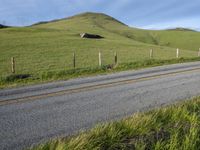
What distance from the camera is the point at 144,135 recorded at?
5418 millimetres

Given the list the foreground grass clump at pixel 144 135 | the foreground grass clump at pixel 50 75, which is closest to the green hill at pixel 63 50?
the foreground grass clump at pixel 50 75

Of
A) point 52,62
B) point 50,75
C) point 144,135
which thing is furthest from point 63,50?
point 144,135

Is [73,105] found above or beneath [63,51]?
beneath

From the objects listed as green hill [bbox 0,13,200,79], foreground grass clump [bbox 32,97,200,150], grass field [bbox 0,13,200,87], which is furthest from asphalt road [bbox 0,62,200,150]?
green hill [bbox 0,13,200,79]

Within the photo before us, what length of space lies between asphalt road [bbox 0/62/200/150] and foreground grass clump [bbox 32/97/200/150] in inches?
46.2

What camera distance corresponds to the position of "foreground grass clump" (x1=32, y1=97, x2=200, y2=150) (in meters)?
4.89

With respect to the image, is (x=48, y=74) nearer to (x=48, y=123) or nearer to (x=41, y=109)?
(x=41, y=109)

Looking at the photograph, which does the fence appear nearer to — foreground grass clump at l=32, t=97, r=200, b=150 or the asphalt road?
the asphalt road

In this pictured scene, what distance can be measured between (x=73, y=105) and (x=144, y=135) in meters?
3.77

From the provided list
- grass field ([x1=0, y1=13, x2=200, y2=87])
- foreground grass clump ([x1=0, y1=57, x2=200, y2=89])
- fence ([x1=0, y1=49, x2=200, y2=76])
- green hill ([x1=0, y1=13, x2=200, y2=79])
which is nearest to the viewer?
foreground grass clump ([x1=0, y1=57, x2=200, y2=89])

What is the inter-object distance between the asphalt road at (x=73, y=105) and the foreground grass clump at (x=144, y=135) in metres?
1.17

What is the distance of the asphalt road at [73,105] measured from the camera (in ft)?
21.7

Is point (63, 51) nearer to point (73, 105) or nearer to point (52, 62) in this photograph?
point (52, 62)

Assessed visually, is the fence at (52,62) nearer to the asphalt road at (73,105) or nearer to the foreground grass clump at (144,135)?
the asphalt road at (73,105)
